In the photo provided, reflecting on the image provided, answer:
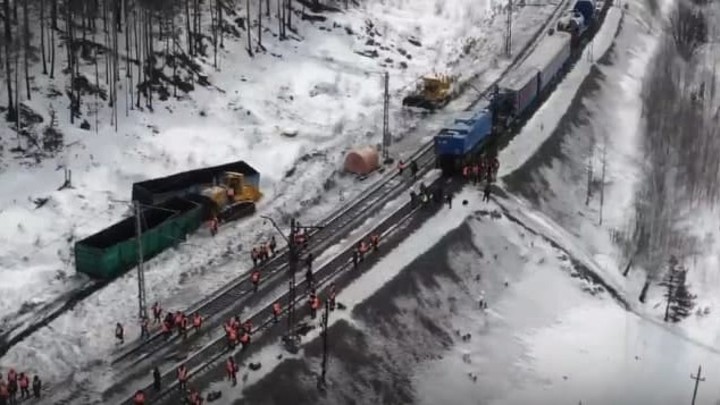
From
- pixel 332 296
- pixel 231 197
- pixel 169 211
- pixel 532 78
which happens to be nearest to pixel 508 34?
pixel 532 78

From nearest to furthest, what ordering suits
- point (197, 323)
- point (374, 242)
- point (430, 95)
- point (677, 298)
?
point (197, 323)
point (374, 242)
point (677, 298)
point (430, 95)

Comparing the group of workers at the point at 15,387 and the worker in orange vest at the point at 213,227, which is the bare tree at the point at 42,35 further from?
the group of workers at the point at 15,387

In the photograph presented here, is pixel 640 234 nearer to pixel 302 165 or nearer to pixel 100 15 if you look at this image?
pixel 302 165

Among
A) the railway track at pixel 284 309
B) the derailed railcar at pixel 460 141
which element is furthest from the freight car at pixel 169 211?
the derailed railcar at pixel 460 141

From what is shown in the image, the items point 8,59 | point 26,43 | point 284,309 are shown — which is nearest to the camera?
point 284,309

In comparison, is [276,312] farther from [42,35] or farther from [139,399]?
[42,35]

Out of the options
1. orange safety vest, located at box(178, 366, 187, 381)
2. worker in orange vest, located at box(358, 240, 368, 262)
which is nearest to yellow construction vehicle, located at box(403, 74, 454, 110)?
worker in orange vest, located at box(358, 240, 368, 262)

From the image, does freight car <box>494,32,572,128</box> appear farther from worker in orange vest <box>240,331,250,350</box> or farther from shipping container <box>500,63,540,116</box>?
worker in orange vest <box>240,331,250,350</box>

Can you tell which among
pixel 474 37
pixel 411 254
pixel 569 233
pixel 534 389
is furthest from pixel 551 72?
pixel 534 389
